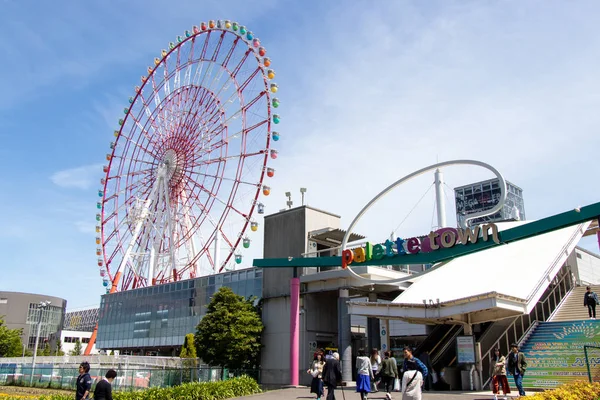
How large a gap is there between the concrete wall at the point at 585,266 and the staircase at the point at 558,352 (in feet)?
32.4

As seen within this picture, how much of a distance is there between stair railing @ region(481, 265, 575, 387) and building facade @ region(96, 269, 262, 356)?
12.8 m

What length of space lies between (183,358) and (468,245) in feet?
54.0

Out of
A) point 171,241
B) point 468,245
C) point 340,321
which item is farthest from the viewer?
point 171,241

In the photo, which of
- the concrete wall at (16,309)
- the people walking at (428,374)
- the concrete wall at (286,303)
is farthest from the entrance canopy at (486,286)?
the concrete wall at (16,309)

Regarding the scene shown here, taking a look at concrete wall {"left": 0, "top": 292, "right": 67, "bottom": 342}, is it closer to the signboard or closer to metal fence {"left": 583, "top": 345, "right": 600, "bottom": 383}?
the signboard

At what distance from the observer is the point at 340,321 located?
25.5 m

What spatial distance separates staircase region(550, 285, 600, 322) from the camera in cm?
2453

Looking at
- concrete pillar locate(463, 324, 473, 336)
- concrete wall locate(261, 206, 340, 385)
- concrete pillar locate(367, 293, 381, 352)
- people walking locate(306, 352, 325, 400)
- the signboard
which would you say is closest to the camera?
people walking locate(306, 352, 325, 400)

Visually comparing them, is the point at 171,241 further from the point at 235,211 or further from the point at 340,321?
the point at 340,321

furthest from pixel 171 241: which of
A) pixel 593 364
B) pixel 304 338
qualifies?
pixel 593 364

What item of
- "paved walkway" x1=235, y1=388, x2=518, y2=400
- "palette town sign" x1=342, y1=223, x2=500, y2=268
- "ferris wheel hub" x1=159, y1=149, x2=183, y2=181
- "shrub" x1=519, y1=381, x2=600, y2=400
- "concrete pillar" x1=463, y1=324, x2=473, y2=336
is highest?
"ferris wheel hub" x1=159, y1=149, x2=183, y2=181

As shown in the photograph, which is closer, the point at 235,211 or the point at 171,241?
the point at 235,211

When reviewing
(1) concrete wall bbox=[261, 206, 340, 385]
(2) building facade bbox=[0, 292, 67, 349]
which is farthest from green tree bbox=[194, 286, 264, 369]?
(2) building facade bbox=[0, 292, 67, 349]

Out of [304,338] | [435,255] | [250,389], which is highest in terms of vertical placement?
[435,255]
